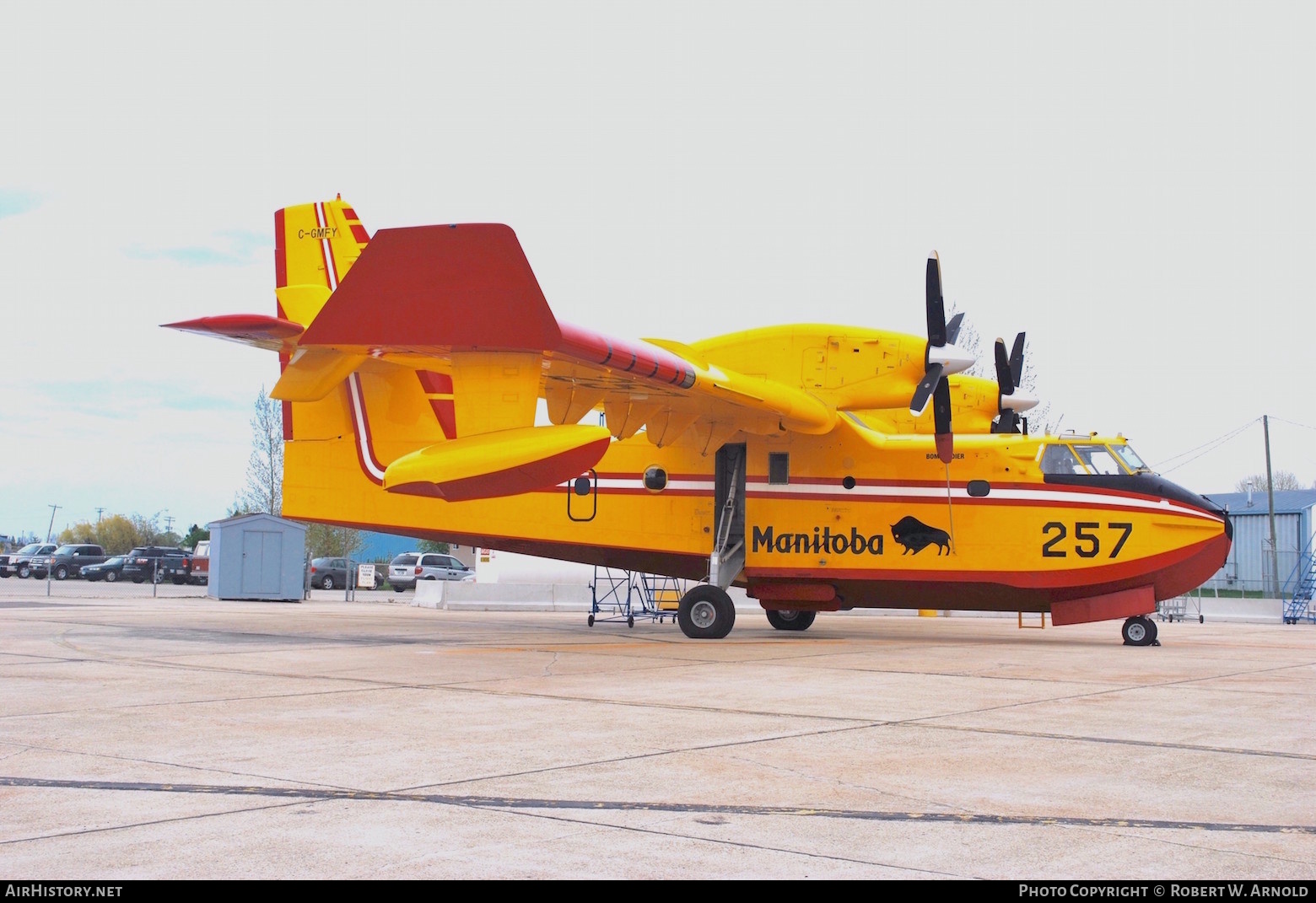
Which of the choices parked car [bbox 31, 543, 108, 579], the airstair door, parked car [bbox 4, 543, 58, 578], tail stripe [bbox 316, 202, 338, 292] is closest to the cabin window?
the airstair door

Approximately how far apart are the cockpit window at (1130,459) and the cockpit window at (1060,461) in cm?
68

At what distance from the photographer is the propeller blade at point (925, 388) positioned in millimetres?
16672

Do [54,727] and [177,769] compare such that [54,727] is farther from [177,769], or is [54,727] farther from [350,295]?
[350,295]

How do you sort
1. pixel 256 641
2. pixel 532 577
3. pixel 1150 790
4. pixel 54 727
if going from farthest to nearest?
1. pixel 532 577
2. pixel 256 641
3. pixel 54 727
4. pixel 1150 790

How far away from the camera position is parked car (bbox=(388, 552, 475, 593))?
4766cm

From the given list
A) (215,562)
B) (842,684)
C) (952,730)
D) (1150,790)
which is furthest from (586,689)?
(215,562)

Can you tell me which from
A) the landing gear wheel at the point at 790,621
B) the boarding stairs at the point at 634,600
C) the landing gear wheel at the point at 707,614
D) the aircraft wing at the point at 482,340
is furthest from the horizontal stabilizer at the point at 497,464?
the landing gear wheel at the point at 790,621

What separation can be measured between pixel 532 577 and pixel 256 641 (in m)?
17.7

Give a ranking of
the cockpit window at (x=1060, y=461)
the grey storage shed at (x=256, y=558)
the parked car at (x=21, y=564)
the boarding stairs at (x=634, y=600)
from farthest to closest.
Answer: the parked car at (x=21, y=564), the grey storage shed at (x=256, y=558), the boarding stairs at (x=634, y=600), the cockpit window at (x=1060, y=461)

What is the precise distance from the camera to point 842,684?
37.2ft

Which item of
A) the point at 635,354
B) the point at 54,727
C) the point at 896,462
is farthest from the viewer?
the point at 896,462

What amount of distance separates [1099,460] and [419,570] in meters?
34.1

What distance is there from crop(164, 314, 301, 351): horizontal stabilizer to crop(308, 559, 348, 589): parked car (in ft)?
119

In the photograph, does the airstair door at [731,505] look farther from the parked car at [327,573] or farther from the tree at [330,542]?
the tree at [330,542]
